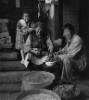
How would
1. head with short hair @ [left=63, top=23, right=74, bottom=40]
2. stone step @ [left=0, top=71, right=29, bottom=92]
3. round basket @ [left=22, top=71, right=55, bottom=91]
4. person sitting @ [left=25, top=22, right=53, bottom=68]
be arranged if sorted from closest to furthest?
round basket @ [left=22, top=71, right=55, bottom=91], stone step @ [left=0, top=71, right=29, bottom=92], head with short hair @ [left=63, top=23, right=74, bottom=40], person sitting @ [left=25, top=22, right=53, bottom=68]

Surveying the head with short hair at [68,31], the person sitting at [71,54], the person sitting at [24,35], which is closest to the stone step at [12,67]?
the person sitting at [24,35]

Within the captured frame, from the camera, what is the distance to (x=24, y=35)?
6.08 meters

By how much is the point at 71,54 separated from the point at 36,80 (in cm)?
138

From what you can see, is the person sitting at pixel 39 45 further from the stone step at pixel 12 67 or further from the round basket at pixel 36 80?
the round basket at pixel 36 80

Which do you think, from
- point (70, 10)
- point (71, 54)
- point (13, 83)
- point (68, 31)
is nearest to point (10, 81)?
point (13, 83)

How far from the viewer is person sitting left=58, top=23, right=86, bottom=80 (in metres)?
5.41

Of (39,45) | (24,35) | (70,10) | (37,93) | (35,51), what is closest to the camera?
(37,93)

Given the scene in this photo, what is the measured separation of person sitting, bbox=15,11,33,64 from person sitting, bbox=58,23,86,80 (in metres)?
0.93

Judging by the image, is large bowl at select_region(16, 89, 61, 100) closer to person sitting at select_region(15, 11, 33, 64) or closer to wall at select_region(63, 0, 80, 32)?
person sitting at select_region(15, 11, 33, 64)

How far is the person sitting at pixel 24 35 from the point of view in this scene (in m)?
5.88

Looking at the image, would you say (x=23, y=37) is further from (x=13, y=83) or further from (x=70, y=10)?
(x=70, y=10)

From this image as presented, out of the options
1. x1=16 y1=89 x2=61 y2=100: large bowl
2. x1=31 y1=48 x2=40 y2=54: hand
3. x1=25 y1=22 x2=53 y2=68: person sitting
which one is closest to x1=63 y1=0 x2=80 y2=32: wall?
x1=25 y1=22 x2=53 y2=68: person sitting

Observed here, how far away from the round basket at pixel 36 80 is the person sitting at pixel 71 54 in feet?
2.50

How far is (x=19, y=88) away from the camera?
5.19m
